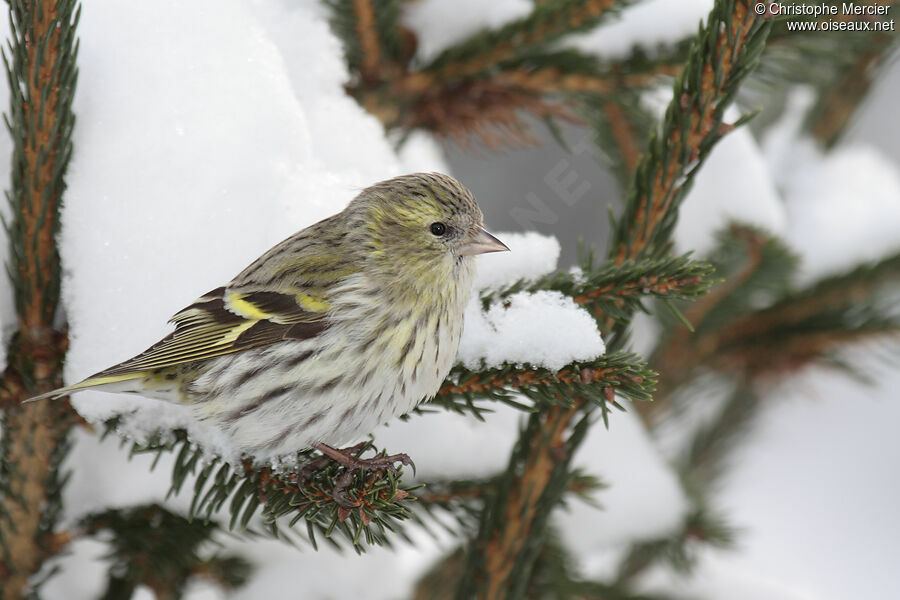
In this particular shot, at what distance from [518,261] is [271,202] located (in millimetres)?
432

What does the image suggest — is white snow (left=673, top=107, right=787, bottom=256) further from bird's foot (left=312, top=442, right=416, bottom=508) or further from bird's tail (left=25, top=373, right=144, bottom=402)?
bird's tail (left=25, top=373, right=144, bottom=402)

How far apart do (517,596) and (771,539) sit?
10.4 feet

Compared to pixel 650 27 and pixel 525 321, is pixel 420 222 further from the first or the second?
pixel 650 27

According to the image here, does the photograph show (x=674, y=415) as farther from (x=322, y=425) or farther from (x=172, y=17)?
(x=172, y=17)

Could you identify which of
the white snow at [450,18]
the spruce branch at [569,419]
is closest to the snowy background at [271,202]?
the white snow at [450,18]

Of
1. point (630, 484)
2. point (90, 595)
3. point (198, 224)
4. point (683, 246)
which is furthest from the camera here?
point (683, 246)

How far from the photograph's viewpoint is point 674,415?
213cm

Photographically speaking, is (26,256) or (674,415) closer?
(26,256)

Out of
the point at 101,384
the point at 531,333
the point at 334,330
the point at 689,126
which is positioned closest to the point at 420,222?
the point at 334,330

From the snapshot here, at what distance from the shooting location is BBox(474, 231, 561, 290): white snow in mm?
1381

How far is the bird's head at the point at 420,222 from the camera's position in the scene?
1.46 m

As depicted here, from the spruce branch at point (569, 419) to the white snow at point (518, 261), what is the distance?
0.12 metres

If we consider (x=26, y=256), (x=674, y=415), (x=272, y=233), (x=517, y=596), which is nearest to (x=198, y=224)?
(x=272, y=233)

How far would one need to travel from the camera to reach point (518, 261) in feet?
4.67
